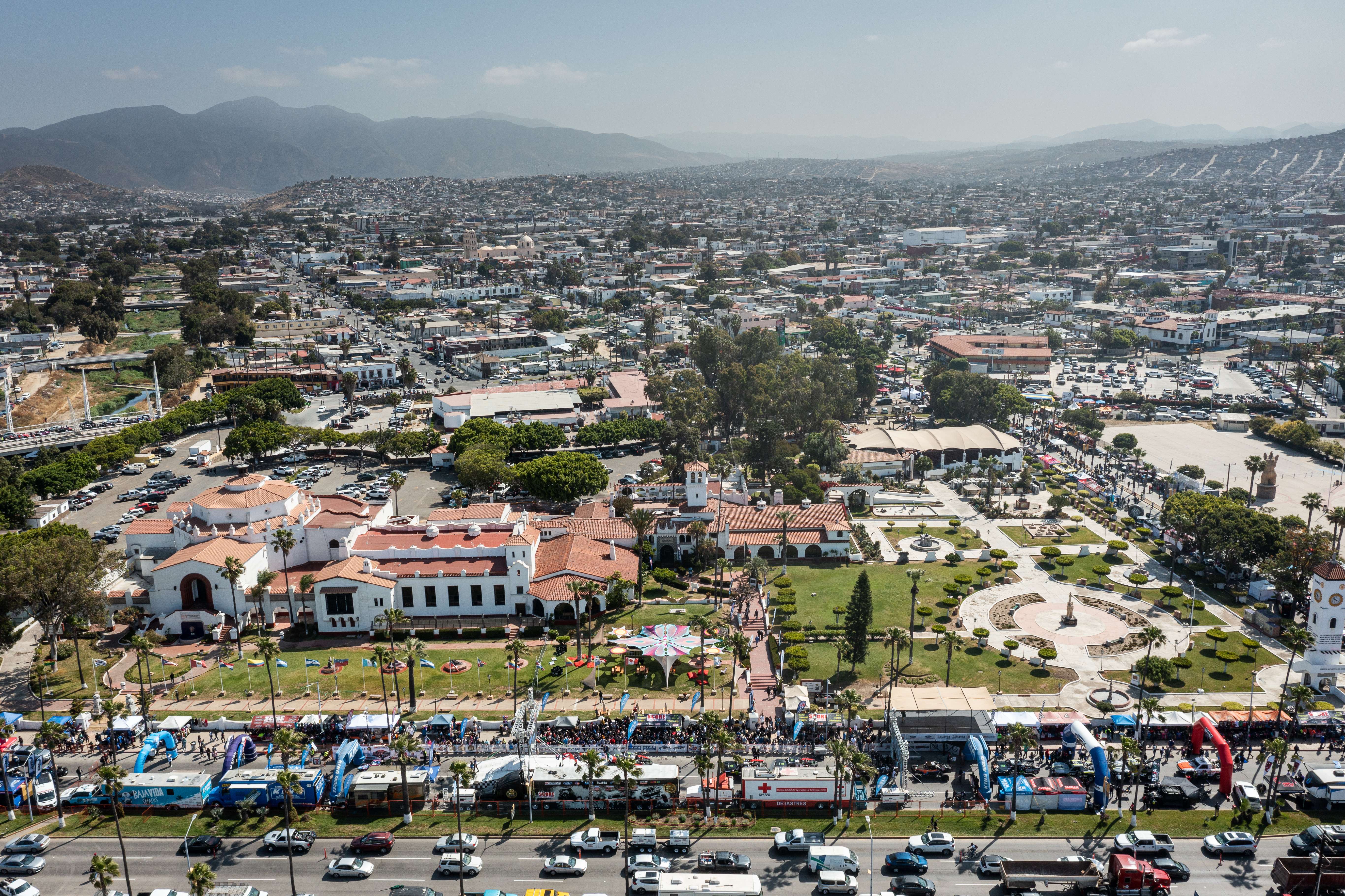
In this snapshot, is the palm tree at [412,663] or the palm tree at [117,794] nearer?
the palm tree at [117,794]

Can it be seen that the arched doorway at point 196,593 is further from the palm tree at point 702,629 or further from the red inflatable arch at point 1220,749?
the red inflatable arch at point 1220,749

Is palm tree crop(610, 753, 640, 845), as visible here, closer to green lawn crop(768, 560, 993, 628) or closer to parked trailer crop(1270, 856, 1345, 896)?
green lawn crop(768, 560, 993, 628)

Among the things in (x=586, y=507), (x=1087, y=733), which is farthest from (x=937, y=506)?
(x=1087, y=733)

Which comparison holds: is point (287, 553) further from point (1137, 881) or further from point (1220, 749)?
point (1220, 749)

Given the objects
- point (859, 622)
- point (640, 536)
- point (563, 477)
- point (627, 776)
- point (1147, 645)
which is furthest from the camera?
point (563, 477)

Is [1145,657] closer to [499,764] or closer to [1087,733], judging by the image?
[1087,733]

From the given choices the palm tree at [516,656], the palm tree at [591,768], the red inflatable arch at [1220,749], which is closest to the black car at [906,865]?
the palm tree at [591,768]

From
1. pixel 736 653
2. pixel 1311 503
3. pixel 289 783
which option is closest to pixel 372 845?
pixel 289 783
